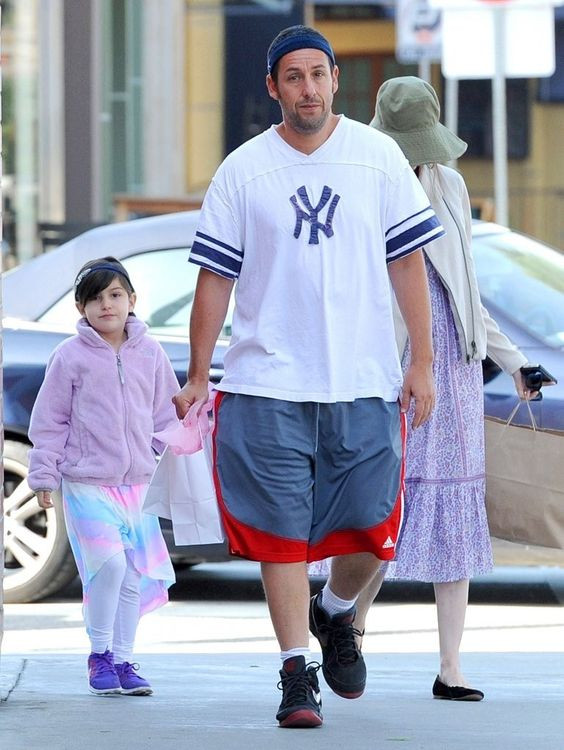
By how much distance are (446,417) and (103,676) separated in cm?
124

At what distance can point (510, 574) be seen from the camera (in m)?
9.06

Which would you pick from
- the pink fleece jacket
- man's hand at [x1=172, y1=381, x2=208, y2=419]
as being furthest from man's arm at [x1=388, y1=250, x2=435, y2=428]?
the pink fleece jacket

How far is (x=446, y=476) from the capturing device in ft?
18.8

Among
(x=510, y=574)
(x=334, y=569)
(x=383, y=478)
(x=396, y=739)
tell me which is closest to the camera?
(x=396, y=739)

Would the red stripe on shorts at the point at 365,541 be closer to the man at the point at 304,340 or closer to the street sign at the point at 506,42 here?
the man at the point at 304,340

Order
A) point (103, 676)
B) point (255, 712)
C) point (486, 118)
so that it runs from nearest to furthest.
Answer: point (255, 712) → point (103, 676) → point (486, 118)

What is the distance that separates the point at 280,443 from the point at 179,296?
3.22m

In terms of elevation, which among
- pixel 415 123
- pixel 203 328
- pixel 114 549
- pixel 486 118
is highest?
pixel 486 118

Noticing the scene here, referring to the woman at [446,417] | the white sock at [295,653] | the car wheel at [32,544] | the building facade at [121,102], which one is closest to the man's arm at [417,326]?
the woman at [446,417]

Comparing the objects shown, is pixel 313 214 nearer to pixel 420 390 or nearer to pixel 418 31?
pixel 420 390

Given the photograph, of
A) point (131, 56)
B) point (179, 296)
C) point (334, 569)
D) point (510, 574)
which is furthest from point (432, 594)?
point (131, 56)

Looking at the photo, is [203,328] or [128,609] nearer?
[203,328]

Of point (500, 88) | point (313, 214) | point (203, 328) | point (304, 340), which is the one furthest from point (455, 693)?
point (500, 88)

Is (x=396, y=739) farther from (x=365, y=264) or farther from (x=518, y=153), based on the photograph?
(x=518, y=153)
